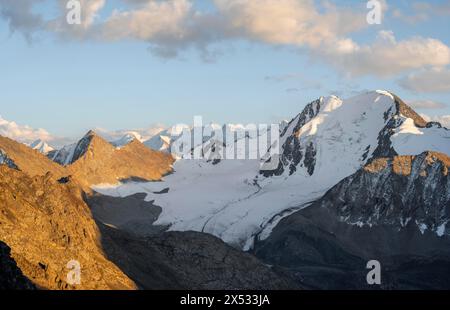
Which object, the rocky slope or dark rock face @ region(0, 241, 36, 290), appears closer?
dark rock face @ region(0, 241, 36, 290)

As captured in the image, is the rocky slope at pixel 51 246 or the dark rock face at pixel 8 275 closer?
the dark rock face at pixel 8 275

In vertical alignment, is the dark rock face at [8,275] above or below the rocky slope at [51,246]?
above

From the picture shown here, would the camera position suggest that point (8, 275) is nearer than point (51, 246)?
Yes

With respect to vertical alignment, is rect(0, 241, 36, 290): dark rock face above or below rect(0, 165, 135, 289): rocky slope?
above

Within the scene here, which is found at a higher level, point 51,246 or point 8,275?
point 8,275
